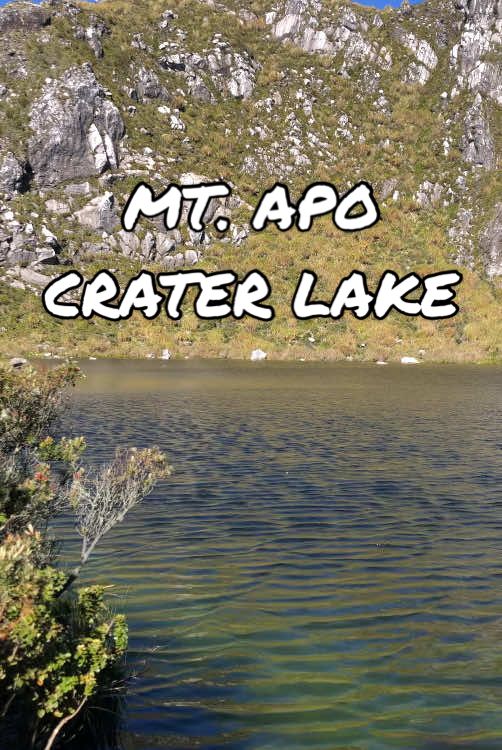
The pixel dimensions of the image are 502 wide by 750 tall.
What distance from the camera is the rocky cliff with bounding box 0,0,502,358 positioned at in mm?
130250

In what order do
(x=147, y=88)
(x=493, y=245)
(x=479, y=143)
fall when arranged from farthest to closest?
(x=147, y=88) → (x=479, y=143) → (x=493, y=245)

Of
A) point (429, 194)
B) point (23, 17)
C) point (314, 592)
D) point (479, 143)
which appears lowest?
point (314, 592)

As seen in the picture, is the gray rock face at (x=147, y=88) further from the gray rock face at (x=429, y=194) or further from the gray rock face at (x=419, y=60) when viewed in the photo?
the gray rock face at (x=419, y=60)

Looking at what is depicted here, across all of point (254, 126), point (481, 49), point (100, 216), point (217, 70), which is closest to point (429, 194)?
point (254, 126)

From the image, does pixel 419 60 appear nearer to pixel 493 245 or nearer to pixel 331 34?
pixel 331 34

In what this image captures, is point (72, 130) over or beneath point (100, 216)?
over

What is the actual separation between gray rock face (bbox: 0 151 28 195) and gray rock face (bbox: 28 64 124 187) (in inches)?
252

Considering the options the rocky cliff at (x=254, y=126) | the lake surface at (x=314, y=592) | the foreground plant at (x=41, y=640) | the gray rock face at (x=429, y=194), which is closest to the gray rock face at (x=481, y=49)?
the rocky cliff at (x=254, y=126)

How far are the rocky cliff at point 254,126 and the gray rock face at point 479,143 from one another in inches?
12.3

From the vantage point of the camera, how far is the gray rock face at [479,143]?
154m

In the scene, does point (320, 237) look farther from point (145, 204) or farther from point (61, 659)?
point (61, 659)

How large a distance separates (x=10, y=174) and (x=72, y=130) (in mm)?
20184

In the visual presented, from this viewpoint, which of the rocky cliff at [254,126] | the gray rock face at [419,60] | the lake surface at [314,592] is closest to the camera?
the lake surface at [314,592]

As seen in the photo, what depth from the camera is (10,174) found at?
5025 inches
